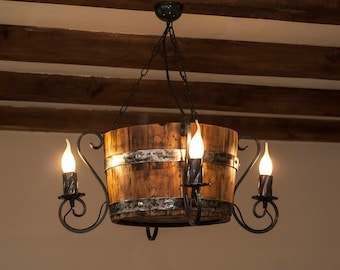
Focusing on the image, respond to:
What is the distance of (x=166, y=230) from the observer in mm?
4445

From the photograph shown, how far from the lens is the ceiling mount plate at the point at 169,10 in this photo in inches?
108

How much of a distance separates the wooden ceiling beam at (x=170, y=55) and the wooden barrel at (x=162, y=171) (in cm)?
112

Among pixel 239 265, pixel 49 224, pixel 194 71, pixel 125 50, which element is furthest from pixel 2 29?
pixel 239 265

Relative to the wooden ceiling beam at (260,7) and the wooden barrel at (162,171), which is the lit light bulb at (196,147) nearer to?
the wooden barrel at (162,171)

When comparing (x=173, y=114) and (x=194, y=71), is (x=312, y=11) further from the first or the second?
(x=173, y=114)

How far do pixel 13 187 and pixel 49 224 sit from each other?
0.30 m

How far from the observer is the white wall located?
4.32 meters

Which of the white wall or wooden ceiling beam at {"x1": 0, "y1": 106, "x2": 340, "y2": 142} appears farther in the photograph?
the white wall

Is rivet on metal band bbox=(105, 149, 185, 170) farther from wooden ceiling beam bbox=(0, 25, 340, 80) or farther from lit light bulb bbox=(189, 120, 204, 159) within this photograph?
wooden ceiling beam bbox=(0, 25, 340, 80)

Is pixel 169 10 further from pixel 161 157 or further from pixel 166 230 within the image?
pixel 166 230

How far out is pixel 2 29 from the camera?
323cm

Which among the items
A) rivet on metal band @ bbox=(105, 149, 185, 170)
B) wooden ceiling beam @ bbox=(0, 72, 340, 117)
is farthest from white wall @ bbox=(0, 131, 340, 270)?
rivet on metal band @ bbox=(105, 149, 185, 170)

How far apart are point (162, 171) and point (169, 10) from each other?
2.67 ft

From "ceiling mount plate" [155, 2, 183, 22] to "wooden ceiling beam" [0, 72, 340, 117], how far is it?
1082 mm
